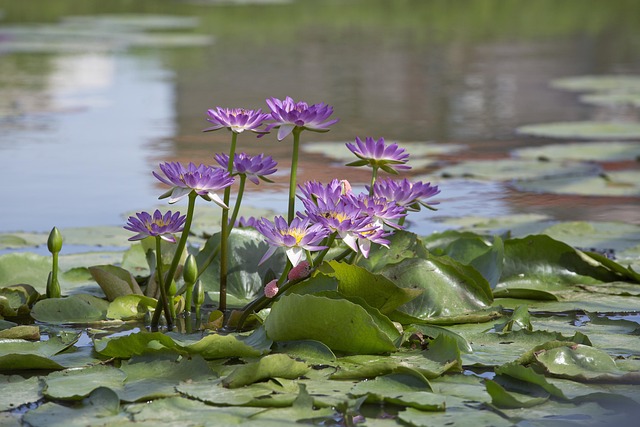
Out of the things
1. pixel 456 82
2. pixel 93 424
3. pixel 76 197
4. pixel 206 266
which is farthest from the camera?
pixel 456 82

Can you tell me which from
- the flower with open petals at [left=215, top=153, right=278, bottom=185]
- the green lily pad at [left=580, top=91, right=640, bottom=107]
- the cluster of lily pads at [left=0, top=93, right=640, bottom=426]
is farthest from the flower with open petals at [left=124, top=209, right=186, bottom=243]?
the green lily pad at [left=580, top=91, right=640, bottom=107]

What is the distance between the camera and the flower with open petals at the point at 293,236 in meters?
1.85

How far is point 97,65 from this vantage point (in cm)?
941

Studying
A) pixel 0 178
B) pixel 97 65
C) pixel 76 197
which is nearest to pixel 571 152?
pixel 76 197

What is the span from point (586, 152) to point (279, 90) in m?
3.30

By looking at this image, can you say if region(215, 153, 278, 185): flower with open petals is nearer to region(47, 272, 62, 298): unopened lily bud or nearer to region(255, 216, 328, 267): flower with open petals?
region(255, 216, 328, 267): flower with open petals

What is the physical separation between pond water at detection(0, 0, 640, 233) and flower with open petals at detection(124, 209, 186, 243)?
146 cm

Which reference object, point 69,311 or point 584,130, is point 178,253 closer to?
point 69,311

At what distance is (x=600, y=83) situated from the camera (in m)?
7.84

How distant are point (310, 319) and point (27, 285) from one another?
28.4 inches

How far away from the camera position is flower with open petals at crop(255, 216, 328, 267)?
1.85 m

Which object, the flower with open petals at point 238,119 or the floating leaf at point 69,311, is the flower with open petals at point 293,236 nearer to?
the flower with open petals at point 238,119

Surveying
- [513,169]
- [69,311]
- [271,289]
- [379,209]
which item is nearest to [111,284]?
[69,311]

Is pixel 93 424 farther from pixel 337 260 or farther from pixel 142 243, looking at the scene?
pixel 142 243
